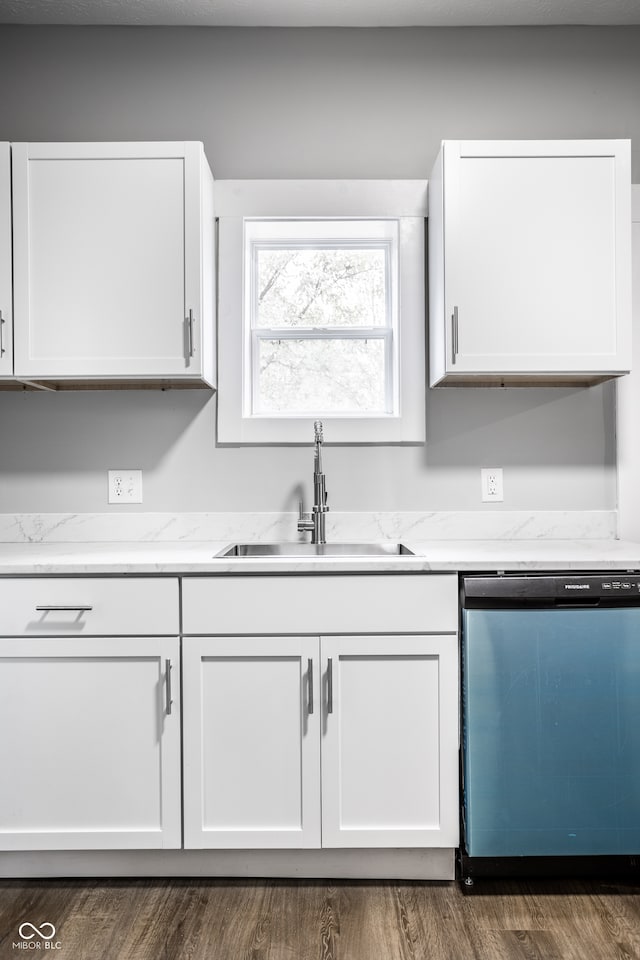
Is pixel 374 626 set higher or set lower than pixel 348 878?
higher

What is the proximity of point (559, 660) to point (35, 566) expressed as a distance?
1494mm

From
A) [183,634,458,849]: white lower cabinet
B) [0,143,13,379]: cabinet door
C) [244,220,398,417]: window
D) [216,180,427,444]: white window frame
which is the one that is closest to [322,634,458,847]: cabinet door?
[183,634,458,849]: white lower cabinet

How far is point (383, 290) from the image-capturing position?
255 cm

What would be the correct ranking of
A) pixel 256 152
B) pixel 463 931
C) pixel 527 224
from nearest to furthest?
pixel 463 931
pixel 527 224
pixel 256 152

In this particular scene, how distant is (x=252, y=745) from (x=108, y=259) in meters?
1.55

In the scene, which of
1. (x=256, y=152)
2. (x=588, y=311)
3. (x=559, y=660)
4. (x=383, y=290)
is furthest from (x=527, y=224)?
(x=559, y=660)

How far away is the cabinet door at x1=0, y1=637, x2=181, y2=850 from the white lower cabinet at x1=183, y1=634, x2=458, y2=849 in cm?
8

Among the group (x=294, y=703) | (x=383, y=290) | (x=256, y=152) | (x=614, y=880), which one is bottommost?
(x=614, y=880)

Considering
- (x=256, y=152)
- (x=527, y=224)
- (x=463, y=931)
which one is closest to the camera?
(x=463, y=931)

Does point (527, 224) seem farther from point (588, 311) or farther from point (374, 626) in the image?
point (374, 626)

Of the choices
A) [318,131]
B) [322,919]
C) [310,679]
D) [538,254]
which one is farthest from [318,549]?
[318,131]

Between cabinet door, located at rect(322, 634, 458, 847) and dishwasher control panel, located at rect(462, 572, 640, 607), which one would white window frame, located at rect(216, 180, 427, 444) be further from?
cabinet door, located at rect(322, 634, 458, 847)

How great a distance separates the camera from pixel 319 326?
8.37 feet

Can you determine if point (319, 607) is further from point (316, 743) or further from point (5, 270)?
point (5, 270)
